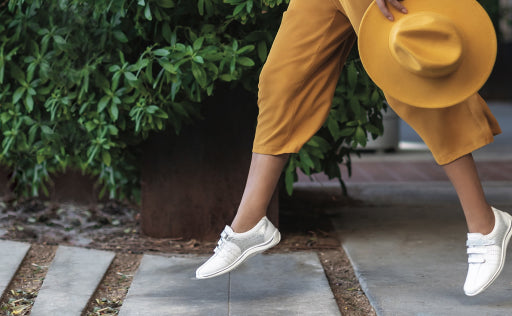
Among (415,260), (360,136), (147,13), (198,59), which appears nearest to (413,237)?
(415,260)

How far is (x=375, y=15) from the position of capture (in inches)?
93.4

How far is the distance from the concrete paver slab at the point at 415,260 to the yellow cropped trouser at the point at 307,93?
51cm

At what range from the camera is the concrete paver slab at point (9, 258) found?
3040 mm

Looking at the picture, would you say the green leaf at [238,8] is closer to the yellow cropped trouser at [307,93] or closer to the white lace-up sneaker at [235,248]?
the yellow cropped trouser at [307,93]

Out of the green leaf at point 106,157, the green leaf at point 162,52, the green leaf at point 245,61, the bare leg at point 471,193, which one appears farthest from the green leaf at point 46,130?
the bare leg at point 471,193

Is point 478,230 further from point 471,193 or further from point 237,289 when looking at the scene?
point 237,289

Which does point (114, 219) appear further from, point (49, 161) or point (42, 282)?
point (42, 282)

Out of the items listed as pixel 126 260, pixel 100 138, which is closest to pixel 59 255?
pixel 126 260

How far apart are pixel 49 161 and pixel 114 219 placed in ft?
1.74

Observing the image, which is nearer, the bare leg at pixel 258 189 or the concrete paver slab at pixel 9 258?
the bare leg at pixel 258 189

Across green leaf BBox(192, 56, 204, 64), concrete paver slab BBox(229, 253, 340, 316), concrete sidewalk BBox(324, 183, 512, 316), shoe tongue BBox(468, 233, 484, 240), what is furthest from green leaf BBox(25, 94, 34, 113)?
shoe tongue BBox(468, 233, 484, 240)

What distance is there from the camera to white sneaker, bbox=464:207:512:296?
2.51 m

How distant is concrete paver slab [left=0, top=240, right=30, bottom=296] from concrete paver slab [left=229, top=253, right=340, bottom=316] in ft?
2.87

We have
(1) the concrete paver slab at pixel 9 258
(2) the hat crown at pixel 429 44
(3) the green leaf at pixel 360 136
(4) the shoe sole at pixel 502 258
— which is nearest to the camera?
(2) the hat crown at pixel 429 44
